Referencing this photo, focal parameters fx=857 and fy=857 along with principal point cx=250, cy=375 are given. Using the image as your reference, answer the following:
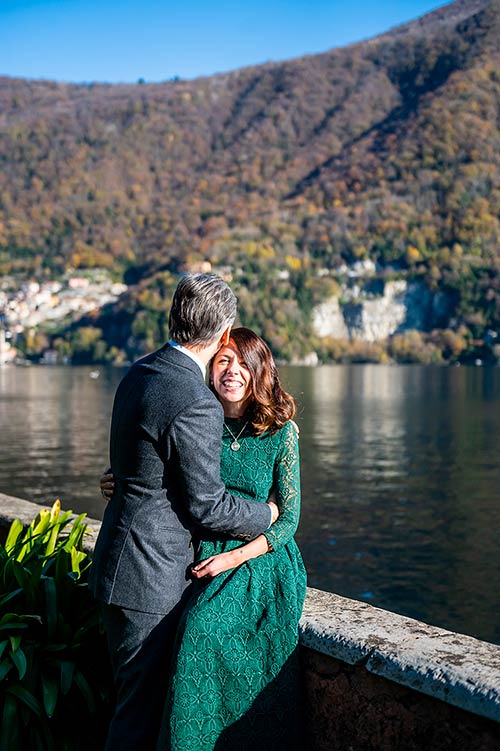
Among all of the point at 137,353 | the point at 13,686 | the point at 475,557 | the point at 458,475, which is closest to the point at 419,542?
the point at 475,557

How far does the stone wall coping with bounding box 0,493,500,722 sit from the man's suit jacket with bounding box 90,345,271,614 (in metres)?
0.49

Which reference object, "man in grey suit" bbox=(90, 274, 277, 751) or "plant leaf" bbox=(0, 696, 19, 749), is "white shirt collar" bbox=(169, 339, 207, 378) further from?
"plant leaf" bbox=(0, 696, 19, 749)

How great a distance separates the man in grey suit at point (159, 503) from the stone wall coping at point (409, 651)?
461 millimetres

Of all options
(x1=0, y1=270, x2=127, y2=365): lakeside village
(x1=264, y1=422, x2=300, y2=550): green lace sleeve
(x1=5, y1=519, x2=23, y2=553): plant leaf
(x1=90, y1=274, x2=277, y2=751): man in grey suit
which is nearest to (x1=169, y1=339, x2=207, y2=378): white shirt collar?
(x1=90, y1=274, x2=277, y2=751): man in grey suit

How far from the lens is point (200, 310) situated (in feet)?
8.88

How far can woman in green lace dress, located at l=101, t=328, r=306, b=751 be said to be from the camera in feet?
8.66

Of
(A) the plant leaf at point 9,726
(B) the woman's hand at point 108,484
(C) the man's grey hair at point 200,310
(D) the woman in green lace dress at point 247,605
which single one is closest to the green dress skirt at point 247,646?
(D) the woman in green lace dress at point 247,605

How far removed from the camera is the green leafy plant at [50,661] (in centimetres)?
315

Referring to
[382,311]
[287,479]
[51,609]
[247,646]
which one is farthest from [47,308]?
[247,646]

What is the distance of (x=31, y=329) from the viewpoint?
16925 cm

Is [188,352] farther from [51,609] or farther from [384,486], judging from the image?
[384,486]

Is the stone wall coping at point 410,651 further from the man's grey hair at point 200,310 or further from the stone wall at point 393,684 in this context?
the man's grey hair at point 200,310

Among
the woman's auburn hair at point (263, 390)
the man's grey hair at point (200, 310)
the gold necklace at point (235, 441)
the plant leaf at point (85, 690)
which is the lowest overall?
the plant leaf at point (85, 690)

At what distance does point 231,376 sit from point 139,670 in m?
1.04
